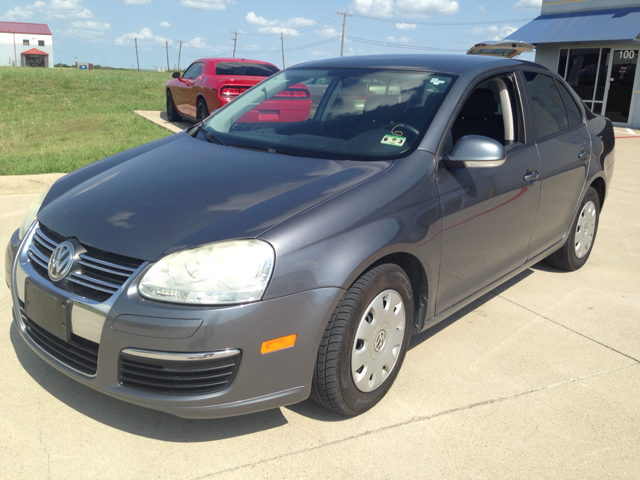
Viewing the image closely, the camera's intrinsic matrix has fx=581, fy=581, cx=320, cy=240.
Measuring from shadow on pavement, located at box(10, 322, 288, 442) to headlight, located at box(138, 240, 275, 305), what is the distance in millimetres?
749

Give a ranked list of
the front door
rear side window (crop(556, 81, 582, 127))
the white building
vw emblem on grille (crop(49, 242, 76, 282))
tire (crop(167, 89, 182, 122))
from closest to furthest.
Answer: vw emblem on grille (crop(49, 242, 76, 282)) < the front door < rear side window (crop(556, 81, 582, 127)) < tire (crop(167, 89, 182, 122)) < the white building

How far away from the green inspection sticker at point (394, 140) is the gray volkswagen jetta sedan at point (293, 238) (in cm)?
1

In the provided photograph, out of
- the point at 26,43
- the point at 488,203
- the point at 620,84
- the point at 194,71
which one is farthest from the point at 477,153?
the point at 26,43

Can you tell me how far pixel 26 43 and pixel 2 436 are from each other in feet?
407

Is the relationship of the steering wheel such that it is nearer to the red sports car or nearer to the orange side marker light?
the orange side marker light

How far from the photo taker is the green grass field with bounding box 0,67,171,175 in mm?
8180

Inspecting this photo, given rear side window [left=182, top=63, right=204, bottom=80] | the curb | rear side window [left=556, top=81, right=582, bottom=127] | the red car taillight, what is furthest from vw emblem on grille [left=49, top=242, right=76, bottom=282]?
rear side window [left=182, top=63, right=204, bottom=80]

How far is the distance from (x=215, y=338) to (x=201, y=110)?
9.98 meters

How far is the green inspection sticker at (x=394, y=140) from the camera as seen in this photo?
296 cm

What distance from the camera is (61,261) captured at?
2387 mm

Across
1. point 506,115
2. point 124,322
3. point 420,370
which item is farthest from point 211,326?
point 506,115

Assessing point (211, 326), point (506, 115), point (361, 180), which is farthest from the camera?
point (506, 115)

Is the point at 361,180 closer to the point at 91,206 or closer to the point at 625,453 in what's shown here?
the point at 91,206

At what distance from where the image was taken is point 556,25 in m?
19.1
